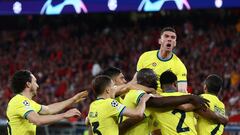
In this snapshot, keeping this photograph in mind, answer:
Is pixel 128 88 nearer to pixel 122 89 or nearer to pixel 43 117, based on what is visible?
pixel 122 89

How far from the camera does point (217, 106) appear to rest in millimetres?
8477

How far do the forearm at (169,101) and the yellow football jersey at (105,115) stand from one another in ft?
1.21

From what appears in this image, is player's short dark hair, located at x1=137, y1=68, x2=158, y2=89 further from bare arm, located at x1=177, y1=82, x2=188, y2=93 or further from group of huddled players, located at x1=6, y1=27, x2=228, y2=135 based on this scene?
bare arm, located at x1=177, y1=82, x2=188, y2=93

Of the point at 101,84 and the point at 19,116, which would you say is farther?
the point at 19,116

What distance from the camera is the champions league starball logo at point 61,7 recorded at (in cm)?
1583

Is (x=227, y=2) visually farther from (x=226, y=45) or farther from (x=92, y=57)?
(x=92, y=57)

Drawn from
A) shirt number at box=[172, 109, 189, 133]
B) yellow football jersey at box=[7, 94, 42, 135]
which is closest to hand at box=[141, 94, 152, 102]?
shirt number at box=[172, 109, 189, 133]


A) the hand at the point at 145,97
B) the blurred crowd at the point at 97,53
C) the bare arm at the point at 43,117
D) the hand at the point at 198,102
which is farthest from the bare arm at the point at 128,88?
the blurred crowd at the point at 97,53

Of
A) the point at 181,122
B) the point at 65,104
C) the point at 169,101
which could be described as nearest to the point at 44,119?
the point at 65,104

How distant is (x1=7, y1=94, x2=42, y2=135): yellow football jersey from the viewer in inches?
319

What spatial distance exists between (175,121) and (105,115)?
2.72ft

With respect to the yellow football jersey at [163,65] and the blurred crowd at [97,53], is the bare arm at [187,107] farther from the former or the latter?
the blurred crowd at [97,53]

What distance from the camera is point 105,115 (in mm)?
7852

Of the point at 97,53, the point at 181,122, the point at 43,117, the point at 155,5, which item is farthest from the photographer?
the point at 97,53
